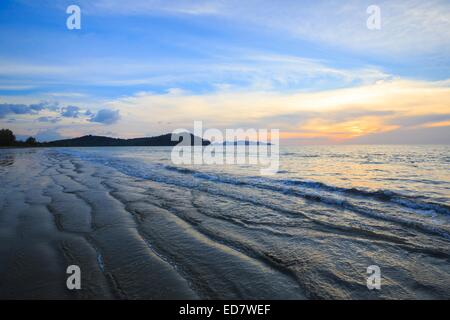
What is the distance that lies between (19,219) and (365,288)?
8863mm

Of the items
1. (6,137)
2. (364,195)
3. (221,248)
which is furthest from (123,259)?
(6,137)

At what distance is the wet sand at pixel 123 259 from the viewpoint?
13.3ft

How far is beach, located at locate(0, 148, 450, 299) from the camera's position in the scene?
4180mm

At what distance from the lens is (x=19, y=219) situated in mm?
7789

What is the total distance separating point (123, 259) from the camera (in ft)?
16.9

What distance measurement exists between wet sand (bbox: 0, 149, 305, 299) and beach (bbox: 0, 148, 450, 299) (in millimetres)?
21

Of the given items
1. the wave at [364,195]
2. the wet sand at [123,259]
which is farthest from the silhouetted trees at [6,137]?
the wet sand at [123,259]

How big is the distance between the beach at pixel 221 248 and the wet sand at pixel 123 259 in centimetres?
2

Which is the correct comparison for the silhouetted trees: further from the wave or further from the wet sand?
the wet sand

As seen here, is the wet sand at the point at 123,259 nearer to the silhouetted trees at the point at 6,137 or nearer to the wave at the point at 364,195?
the wave at the point at 364,195

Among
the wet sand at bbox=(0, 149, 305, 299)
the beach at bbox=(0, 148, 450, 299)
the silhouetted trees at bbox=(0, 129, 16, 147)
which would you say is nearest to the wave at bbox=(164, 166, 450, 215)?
the beach at bbox=(0, 148, 450, 299)

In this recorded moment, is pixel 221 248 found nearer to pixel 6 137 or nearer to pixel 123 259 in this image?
pixel 123 259
